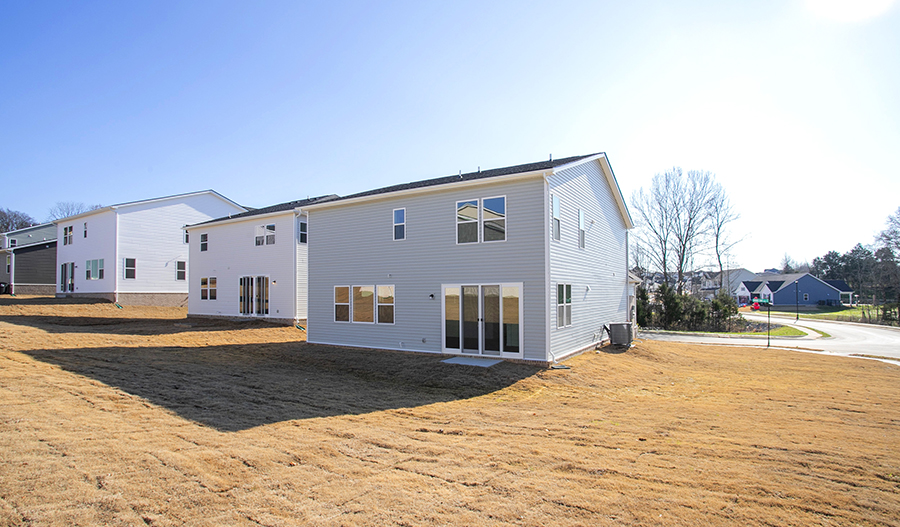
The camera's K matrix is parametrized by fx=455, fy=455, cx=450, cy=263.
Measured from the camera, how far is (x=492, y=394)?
987 cm

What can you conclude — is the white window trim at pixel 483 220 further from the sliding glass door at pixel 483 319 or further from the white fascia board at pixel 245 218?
the white fascia board at pixel 245 218

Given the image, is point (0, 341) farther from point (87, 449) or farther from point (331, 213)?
point (87, 449)

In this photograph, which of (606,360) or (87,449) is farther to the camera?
(606,360)

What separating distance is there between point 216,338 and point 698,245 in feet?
127

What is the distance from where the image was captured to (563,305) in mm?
13422

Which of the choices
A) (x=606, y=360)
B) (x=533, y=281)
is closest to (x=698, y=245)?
(x=606, y=360)

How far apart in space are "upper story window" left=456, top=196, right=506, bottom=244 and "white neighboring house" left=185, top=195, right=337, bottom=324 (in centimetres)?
1025

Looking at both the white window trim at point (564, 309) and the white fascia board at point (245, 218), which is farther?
the white fascia board at point (245, 218)

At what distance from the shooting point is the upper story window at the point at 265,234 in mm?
22703

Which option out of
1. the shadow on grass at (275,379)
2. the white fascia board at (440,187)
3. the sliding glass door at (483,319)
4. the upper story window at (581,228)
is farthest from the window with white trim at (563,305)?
the white fascia board at (440,187)

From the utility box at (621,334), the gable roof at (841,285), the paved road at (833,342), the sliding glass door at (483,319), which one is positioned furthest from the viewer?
the gable roof at (841,285)

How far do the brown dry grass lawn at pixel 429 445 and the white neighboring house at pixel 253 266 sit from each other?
30.7ft

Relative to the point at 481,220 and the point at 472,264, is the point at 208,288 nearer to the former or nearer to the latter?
the point at 472,264

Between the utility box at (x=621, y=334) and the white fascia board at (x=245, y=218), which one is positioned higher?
the white fascia board at (x=245, y=218)
